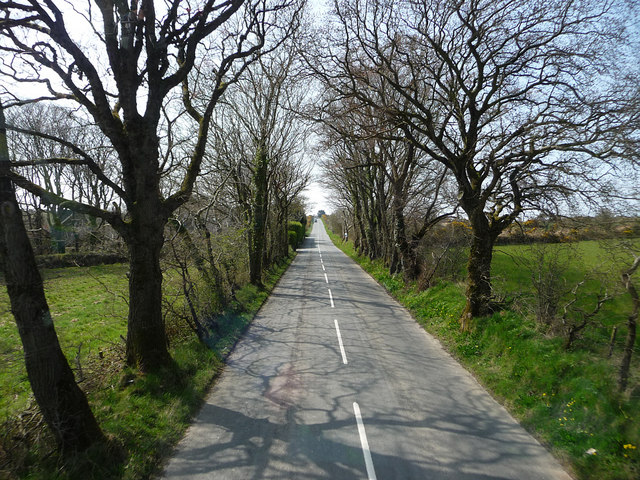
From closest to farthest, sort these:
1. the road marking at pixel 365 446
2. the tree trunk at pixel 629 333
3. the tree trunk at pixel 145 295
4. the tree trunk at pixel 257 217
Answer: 1. the road marking at pixel 365 446
2. the tree trunk at pixel 629 333
3. the tree trunk at pixel 145 295
4. the tree trunk at pixel 257 217

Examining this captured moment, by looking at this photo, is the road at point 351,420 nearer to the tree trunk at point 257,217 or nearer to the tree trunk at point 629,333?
the tree trunk at point 629,333

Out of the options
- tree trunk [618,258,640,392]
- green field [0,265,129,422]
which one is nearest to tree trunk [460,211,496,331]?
tree trunk [618,258,640,392]

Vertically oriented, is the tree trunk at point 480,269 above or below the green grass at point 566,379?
above

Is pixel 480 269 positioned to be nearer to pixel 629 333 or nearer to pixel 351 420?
pixel 629 333

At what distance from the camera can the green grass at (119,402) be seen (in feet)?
12.0

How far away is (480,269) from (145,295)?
24.5 feet

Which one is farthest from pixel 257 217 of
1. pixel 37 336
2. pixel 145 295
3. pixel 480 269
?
Result: pixel 37 336

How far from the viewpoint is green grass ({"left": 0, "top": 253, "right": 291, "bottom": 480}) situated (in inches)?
144

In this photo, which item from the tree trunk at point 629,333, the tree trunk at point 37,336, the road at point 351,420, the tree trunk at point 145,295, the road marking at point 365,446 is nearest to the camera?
the tree trunk at point 37,336

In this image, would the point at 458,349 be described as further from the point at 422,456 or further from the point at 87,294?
the point at 87,294

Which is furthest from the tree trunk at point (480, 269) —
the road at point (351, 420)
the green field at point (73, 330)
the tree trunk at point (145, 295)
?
the green field at point (73, 330)

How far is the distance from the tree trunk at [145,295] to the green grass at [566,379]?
6.26 m

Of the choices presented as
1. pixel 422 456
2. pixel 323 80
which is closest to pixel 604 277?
pixel 422 456

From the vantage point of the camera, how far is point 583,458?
13.3 ft
